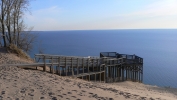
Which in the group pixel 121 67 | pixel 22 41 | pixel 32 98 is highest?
pixel 22 41

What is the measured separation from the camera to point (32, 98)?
815cm

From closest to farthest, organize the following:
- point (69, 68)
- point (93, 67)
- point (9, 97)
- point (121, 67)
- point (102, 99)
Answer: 1. point (9, 97)
2. point (102, 99)
3. point (69, 68)
4. point (93, 67)
5. point (121, 67)

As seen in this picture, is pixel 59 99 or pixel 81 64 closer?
pixel 59 99

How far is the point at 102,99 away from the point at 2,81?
205 inches

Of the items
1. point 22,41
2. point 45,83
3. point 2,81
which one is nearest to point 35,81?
point 45,83

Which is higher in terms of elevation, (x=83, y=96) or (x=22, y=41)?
(x=22, y=41)

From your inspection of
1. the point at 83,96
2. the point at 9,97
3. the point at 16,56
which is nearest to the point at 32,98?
the point at 9,97

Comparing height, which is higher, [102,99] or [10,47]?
[10,47]

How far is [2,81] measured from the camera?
1034 centimetres

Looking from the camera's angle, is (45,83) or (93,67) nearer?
(45,83)

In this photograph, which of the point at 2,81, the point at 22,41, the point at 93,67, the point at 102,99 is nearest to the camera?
the point at 102,99

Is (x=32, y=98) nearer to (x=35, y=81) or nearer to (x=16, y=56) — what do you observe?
(x=35, y=81)

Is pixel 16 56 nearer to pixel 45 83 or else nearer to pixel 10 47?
pixel 10 47

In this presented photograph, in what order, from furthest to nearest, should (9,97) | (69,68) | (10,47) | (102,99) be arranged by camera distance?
(10,47) → (69,68) → (102,99) → (9,97)
